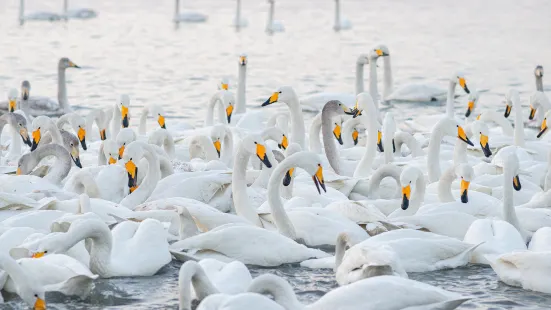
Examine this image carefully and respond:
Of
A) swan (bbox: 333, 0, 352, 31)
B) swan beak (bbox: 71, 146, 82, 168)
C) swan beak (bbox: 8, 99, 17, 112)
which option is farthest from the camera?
swan (bbox: 333, 0, 352, 31)

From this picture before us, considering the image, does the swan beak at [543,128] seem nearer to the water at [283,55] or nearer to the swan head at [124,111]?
the water at [283,55]

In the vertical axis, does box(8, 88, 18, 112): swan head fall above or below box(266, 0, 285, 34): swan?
below

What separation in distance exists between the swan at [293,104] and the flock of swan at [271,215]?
19 millimetres

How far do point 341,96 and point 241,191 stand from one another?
9305 millimetres

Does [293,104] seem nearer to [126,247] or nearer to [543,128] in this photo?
[543,128]

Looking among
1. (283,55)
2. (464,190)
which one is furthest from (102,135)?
(283,55)

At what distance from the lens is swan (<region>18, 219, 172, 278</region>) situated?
25.9ft

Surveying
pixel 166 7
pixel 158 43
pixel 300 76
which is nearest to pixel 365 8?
pixel 166 7

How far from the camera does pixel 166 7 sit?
4681 cm

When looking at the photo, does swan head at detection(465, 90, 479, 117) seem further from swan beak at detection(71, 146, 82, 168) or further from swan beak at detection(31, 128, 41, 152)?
swan beak at detection(31, 128, 41, 152)

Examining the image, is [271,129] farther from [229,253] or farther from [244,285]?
[244,285]

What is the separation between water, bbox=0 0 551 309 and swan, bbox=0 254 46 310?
912 mm

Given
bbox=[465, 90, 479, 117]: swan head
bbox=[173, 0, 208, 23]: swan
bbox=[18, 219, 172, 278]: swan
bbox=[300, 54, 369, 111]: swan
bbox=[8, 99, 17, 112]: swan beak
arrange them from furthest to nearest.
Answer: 1. bbox=[173, 0, 208, 23]: swan
2. bbox=[300, 54, 369, 111]: swan
3. bbox=[8, 99, 17, 112]: swan beak
4. bbox=[465, 90, 479, 117]: swan head
5. bbox=[18, 219, 172, 278]: swan

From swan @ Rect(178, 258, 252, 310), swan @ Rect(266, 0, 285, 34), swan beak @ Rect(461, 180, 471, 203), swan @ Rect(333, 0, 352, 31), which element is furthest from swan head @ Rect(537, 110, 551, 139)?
swan @ Rect(333, 0, 352, 31)
